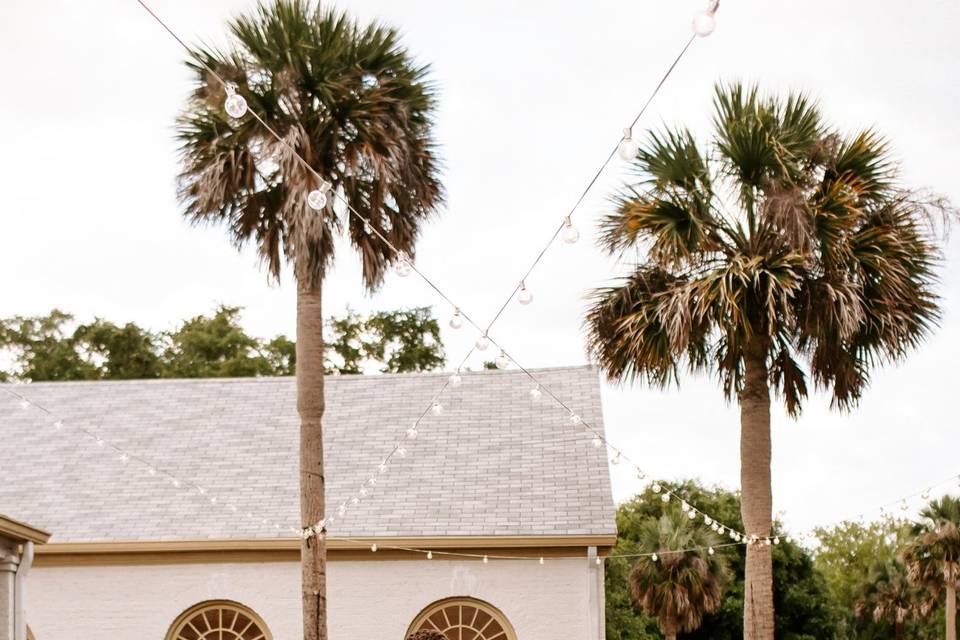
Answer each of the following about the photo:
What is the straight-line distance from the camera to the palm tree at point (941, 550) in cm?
3027

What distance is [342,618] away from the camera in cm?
1518

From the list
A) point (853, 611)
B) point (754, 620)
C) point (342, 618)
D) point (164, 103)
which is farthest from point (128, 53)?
point (853, 611)

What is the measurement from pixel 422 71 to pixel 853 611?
35834 millimetres

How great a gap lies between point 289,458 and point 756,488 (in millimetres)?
7193

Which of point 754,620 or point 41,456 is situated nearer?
point 754,620

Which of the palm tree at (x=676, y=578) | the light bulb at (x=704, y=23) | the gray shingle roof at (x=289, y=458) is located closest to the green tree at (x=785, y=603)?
the palm tree at (x=676, y=578)

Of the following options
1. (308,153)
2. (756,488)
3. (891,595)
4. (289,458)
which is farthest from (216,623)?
(891,595)

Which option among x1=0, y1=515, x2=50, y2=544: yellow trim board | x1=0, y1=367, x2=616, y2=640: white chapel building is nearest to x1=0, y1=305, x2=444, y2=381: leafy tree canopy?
x1=0, y1=367, x2=616, y2=640: white chapel building

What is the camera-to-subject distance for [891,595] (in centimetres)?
3931

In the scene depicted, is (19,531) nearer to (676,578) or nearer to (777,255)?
(777,255)

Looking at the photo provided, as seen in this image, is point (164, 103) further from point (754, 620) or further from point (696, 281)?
point (754, 620)

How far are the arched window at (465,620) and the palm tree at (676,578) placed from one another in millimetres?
10828

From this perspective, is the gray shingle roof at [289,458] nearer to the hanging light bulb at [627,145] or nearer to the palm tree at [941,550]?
the hanging light bulb at [627,145]

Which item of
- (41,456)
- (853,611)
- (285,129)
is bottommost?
(853,611)
